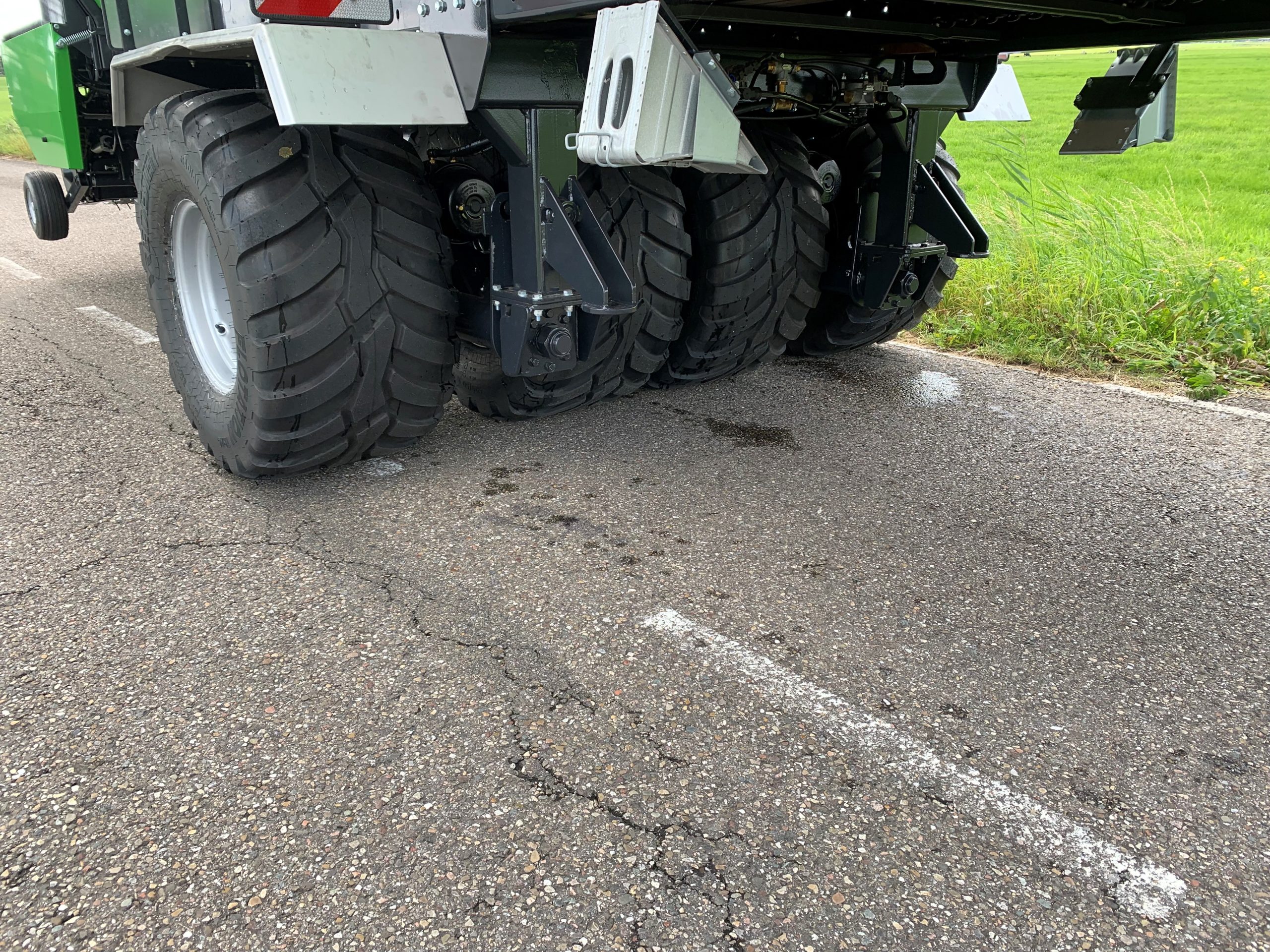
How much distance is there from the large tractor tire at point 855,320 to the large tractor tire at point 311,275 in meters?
→ 2.25

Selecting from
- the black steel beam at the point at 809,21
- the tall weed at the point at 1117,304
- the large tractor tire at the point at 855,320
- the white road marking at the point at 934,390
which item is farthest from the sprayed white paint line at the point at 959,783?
the tall weed at the point at 1117,304

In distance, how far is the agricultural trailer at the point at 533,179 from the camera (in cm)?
260

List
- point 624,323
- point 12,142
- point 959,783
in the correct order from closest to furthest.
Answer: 1. point 959,783
2. point 624,323
3. point 12,142

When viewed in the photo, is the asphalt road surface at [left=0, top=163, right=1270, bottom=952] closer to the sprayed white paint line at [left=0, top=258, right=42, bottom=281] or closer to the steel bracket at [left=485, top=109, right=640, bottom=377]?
the steel bracket at [left=485, top=109, right=640, bottom=377]

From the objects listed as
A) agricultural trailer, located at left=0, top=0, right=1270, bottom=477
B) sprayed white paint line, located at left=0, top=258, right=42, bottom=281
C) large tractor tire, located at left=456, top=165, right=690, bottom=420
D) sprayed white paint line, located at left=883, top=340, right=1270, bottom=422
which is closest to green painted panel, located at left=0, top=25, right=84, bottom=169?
agricultural trailer, located at left=0, top=0, right=1270, bottom=477

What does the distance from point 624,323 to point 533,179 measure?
0.90 metres

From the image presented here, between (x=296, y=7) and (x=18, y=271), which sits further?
(x=18, y=271)

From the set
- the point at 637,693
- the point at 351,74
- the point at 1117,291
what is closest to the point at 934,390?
the point at 1117,291

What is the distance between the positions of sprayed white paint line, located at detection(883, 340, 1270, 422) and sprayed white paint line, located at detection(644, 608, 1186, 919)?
3126mm

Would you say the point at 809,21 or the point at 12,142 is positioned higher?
the point at 809,21

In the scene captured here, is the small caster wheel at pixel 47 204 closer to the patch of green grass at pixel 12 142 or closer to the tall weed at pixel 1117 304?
the tall weed at pixel 1117 304

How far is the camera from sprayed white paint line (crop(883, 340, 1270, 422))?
172 inches

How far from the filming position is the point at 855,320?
15.9ft

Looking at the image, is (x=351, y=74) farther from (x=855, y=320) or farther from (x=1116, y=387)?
(x=1116, y=387)
